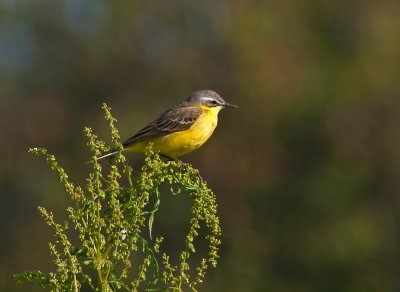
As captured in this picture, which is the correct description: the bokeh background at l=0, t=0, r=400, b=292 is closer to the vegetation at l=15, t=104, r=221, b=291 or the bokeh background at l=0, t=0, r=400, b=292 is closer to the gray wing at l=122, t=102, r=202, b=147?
the gray wing at l=122, t=102, r=202, b=147

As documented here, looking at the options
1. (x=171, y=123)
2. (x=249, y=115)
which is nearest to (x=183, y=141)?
(x=171, y=123)

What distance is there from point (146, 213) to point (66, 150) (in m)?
19.6

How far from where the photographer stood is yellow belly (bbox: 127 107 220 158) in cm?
721

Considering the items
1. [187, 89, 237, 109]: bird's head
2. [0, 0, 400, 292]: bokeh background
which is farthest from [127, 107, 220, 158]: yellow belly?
[0, 0, 400, 292]: bokeh background

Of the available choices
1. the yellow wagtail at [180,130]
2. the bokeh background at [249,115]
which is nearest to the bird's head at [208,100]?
the yellow wagtail at [180,130]

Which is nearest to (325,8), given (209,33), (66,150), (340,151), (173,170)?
(209,33)

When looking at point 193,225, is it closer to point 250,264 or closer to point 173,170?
point 173,170

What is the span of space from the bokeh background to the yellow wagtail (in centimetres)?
1145

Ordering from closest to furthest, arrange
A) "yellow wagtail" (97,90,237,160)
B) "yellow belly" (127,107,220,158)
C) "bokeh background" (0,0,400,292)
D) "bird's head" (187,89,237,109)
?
"yellow wagtail" (97,90,237,160) < "yellow belly" (127,107,220,158) < "bird's head" (187,89,237,109) < "bokeh background" (0,0,400,292)

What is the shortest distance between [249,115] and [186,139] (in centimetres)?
1541

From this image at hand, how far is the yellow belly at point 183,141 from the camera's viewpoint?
7215mm

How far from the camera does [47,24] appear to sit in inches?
1092

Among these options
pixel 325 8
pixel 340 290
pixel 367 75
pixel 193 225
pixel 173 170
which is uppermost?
pixel 325 8

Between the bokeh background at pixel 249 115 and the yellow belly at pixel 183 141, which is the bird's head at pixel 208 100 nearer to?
the yellow belly at pixel 183 141
